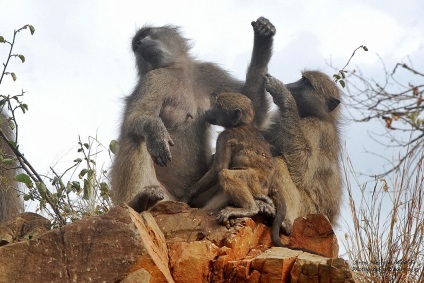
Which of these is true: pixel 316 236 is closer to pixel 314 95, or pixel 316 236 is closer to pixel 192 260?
pixel 192 260

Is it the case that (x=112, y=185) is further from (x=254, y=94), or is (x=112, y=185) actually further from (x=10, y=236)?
(x=254, y=94)

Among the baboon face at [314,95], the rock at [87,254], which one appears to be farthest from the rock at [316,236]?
the rock at [87,254]

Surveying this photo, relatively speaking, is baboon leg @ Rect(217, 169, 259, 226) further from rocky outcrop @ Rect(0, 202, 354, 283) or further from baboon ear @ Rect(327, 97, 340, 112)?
baboon ear @ Rect(327, 97, 340, 112)

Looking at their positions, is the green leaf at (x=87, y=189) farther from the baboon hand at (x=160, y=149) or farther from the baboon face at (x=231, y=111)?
the baboon face at (x=231, y=111)

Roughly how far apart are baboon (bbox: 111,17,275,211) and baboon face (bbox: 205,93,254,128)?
1.39 ft

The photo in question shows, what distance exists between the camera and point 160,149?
6.25 metres

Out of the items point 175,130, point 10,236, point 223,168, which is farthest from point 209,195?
point 10,236

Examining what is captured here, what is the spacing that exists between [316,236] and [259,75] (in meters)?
1.68

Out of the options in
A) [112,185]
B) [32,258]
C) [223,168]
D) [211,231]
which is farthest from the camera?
[112,185]

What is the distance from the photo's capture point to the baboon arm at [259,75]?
Result: 706 centimetres

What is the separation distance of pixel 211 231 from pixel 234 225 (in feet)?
0.55

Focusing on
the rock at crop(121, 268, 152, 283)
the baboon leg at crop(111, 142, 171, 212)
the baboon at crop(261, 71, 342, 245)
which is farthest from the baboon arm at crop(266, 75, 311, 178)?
the rock at crop(121, 268, 152, 283)

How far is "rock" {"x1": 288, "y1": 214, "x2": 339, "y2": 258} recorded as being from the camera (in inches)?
239

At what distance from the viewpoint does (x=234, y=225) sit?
18.9 feet
